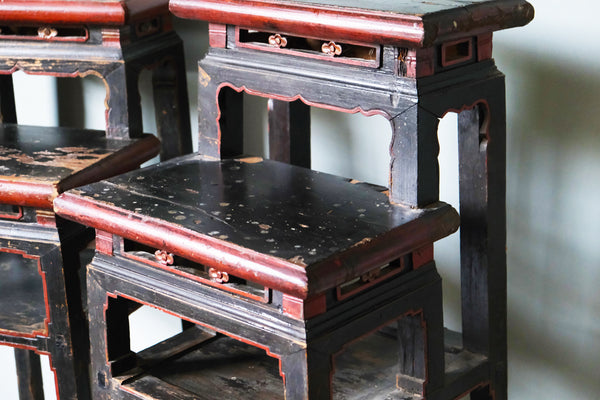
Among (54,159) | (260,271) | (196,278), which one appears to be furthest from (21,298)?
(260,271)

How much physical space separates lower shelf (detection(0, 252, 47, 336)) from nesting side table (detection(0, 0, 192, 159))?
1.20 ft

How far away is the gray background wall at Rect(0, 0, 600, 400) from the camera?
5.26 feet

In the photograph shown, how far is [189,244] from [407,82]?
1.23 ft

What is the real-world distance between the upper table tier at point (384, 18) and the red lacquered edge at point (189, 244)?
344 millimetres

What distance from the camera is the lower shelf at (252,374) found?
1.45 metres

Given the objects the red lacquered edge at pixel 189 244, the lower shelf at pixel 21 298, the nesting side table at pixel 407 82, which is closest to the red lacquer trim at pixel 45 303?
the lower shelf at pixel 21 298

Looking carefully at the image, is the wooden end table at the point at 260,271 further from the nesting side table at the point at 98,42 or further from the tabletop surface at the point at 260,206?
the nesting side table at the point at 98,42

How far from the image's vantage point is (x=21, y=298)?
5.99 ft

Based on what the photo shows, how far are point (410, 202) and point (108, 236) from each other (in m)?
0.47

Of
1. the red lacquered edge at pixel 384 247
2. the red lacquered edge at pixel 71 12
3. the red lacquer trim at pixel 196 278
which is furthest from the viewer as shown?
the red lacquered edge at pixel 71 12

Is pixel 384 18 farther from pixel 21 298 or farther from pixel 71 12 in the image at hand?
pixel 21 298

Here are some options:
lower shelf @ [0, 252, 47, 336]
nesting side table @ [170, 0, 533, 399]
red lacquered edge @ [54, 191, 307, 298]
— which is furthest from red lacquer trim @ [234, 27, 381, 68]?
lower shelf @ [0, 252, 47, 336]

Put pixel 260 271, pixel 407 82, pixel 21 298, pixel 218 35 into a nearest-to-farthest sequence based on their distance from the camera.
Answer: pixel 260 271
pixel 407 82
pixel 218 35
pixel 21 298

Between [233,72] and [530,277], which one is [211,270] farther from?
[530,277]
